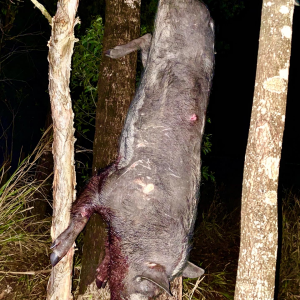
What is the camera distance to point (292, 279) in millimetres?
5543

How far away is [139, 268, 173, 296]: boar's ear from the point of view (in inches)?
106

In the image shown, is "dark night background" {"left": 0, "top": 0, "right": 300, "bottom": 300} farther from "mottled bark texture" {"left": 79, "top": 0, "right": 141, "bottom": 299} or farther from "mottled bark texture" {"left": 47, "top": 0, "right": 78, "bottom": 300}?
"mottled bark texture" {"left": 47, "top": 0, "right": 78, "bottom": 300}

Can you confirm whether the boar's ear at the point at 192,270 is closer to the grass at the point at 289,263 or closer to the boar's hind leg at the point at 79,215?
the boar's hind leg at the point at 79,215

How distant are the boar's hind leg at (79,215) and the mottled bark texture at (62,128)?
0.22ft

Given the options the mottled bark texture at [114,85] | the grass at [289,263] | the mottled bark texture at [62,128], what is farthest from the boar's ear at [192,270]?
the grass at [289,263]

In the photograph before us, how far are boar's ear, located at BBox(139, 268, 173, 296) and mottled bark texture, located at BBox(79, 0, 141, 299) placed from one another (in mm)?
1185

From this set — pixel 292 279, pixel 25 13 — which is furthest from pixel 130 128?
pixel 25 13

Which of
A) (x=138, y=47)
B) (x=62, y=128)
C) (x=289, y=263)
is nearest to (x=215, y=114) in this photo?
(x=289, y=263)

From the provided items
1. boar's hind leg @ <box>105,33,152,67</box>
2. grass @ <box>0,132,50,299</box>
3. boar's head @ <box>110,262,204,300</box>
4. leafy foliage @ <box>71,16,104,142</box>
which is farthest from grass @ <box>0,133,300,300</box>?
boar's hind leg @ <box>105,33,152,67</box>

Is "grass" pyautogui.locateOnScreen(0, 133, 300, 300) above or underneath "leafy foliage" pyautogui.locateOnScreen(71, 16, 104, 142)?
Answer: underneath

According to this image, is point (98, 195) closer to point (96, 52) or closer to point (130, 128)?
point (130, 128)

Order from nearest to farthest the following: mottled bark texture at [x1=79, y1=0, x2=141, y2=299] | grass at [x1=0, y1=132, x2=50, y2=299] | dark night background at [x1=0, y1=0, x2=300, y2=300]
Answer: mottled bark texture at [x1=79, y1=0, x2=141, y2=299] → grass at [x1=0, y1=132, x2=50, y2=299] → dark night background at [x1=0, y1=0, x2=300, y2=300]

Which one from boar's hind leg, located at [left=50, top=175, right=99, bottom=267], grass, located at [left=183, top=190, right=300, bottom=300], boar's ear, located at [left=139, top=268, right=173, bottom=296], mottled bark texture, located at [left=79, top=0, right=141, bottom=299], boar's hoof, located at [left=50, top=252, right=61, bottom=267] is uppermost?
mottled bark texture, located at [left=79, top=0, right=141, bottom=299]

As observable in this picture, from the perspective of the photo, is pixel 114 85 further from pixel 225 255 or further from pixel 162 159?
pixel 225 255
